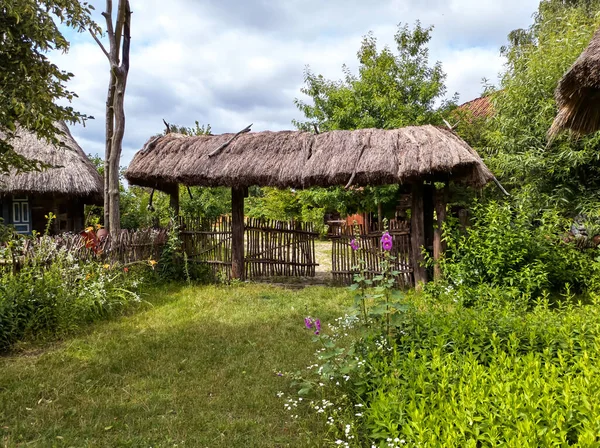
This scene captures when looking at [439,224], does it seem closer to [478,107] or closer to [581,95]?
[581,95]

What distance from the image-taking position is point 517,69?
9281 mm

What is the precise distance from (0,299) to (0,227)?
1.56 m

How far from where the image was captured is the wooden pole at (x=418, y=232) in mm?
7003

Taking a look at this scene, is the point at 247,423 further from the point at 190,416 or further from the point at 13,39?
the point at 13,39

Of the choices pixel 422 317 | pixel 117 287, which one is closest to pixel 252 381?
pixel 422 317

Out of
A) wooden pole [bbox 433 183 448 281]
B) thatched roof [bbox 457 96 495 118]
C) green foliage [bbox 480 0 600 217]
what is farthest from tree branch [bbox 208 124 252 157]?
thatched roof [bbox 457 96 495 118]

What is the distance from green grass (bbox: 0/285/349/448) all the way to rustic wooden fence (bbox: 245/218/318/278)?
8.24 ft

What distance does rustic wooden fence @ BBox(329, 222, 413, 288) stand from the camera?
7.38 meters

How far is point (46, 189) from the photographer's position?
394 inches

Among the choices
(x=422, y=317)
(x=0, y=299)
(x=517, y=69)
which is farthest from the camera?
(x=517, y=69)

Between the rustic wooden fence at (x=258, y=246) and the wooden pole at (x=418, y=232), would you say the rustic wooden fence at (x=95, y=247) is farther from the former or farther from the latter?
the wooden pole at (x=418, y=232)

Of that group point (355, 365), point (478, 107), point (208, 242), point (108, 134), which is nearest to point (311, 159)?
point (208, 242)

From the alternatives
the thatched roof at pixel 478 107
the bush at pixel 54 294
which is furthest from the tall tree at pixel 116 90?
the thatched roof at pixel 478 107

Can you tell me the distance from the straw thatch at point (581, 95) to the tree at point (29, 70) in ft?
16.4
